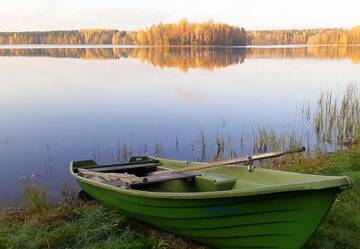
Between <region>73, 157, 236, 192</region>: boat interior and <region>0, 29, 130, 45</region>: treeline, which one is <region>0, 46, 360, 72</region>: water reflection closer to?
<region>73, 157, 236, 192</region>: boat interior

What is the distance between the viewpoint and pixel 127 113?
47.0ft

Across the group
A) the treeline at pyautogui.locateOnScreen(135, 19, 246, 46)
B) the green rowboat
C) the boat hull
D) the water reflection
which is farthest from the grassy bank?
the treeline at pyautogui.locateOnScreen(135, 19, 246, 46)

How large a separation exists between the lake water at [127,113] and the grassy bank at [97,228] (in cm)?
167

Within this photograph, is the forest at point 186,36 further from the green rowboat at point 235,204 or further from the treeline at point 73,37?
the green rowboat at point 235,204

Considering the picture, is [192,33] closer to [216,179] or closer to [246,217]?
[216,179]

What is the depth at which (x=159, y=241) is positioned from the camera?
4.59m

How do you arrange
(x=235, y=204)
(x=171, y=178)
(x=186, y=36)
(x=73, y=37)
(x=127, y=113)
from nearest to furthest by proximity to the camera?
1. (x=235, y=204)
2. (x=171, y=178)
3. (x=127, y=113)
4. (x=186, y=36)
5. (x=73, y=37)

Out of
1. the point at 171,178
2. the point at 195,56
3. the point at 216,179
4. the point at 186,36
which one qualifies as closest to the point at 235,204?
the point at 216,179

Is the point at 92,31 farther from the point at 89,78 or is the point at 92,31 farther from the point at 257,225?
the point at 257,225

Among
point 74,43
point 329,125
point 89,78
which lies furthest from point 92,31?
point 329,125

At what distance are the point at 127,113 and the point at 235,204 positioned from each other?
10.8 meters

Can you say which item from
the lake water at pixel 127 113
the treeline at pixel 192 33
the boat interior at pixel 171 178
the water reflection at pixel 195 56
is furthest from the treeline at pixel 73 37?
the boat interior at pixel 171 178

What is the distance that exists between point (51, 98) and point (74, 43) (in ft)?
295

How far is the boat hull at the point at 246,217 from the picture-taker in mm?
3592
